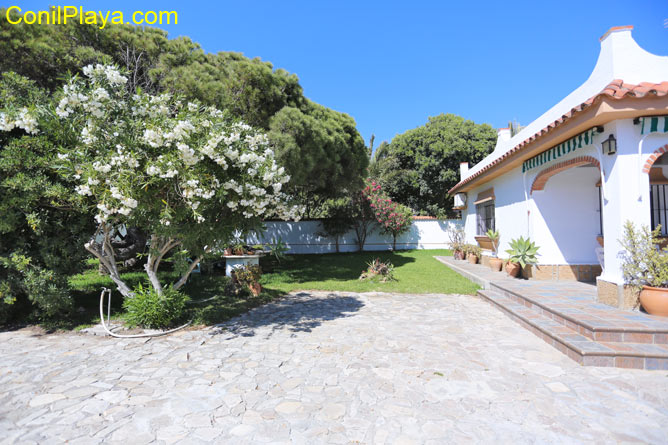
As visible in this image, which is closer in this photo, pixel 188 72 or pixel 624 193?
pixel 624 193

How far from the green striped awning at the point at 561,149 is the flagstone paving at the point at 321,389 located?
3.40 metres

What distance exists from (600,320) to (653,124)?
116 inches

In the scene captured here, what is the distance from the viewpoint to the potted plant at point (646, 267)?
441 cm

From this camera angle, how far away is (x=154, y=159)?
420 centimetres

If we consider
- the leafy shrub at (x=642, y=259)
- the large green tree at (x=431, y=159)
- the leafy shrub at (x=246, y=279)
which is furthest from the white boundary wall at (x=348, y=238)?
the leafy shrub at (x=642, y=259)

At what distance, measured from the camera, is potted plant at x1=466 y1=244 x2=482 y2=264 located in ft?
39.1

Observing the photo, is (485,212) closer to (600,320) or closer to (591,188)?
(591,188)

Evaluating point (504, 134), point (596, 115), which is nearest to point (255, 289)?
point (596, 115)

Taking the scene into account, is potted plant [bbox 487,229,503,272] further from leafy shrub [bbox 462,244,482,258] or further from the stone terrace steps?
the stone terrace steps

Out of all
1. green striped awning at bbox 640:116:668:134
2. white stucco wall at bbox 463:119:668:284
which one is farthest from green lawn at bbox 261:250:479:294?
green striped awning at bbox 640:116:668:134

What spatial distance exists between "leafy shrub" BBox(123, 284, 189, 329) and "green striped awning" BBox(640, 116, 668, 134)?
752 cm

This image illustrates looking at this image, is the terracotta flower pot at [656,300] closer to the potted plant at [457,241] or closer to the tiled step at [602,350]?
the tiled step at [602,350]

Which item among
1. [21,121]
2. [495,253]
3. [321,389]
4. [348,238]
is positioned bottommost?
[321,389]

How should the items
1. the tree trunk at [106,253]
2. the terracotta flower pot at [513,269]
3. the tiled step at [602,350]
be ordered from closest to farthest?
the tiled step at [602,350] → the tree trunk at [106,253] → the terracotta flower pot at [513,269]
